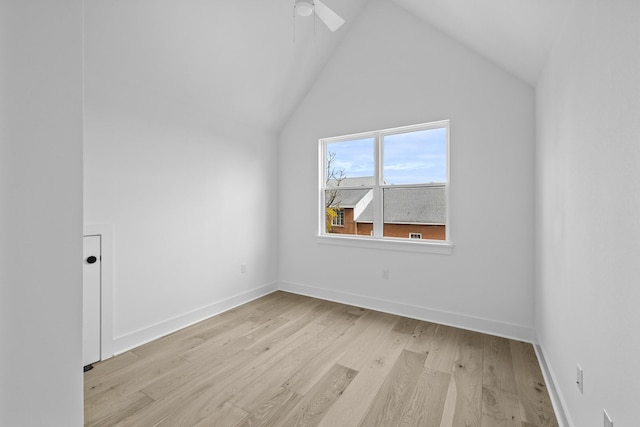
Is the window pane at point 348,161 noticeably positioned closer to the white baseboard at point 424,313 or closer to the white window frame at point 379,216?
the white window frame at point 379,216

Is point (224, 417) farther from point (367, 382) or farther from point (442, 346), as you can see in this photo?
point (442, 346)

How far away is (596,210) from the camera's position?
4.08 feet

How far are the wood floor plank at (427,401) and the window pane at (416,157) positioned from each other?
1924mm

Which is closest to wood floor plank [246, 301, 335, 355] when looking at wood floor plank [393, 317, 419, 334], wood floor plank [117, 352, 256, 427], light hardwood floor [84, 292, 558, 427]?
light hardwood floor [84, 292, 558, 427]

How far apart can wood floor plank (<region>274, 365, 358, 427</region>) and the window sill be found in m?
1.52

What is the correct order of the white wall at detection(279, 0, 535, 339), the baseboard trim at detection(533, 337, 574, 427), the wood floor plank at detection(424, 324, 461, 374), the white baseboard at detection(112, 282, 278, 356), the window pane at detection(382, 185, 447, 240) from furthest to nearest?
the window pane at detection(382, 185, 447, 240) → the white wall at detection(279, 0, 535, 339) → the white baseboard at detection(112, 282, 278, 356) → the wood floor plank at detection(424, 324, 461, 374) → the baseboard trim at detection(533, 337, 574, 427)

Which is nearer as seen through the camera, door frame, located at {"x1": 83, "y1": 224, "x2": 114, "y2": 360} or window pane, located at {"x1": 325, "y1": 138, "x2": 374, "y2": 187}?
door frame, located at {"x1": 83, "y1": 224, "x2": 114, "y2": 360}

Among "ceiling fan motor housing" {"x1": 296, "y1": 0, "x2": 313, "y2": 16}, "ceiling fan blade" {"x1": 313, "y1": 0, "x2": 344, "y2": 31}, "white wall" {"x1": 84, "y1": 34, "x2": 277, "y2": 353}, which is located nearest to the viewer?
"ceiling fan motor housing" {"x1": 296, "y1": 0, "x2": 313, "y2": 16}

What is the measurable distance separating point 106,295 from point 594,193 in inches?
129

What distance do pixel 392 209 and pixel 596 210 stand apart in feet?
7.37

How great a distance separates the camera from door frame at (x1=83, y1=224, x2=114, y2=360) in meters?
2.34

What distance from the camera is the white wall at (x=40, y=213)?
2.51ft

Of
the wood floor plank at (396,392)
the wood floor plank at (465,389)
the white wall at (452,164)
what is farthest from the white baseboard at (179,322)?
the wood floor plank at (465,389)

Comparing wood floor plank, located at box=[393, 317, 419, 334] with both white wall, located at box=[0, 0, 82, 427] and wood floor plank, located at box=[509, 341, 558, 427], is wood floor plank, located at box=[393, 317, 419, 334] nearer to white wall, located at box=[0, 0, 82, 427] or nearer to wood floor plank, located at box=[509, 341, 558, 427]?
wood floor plank, located at box=[509, 341, 558, 427]
